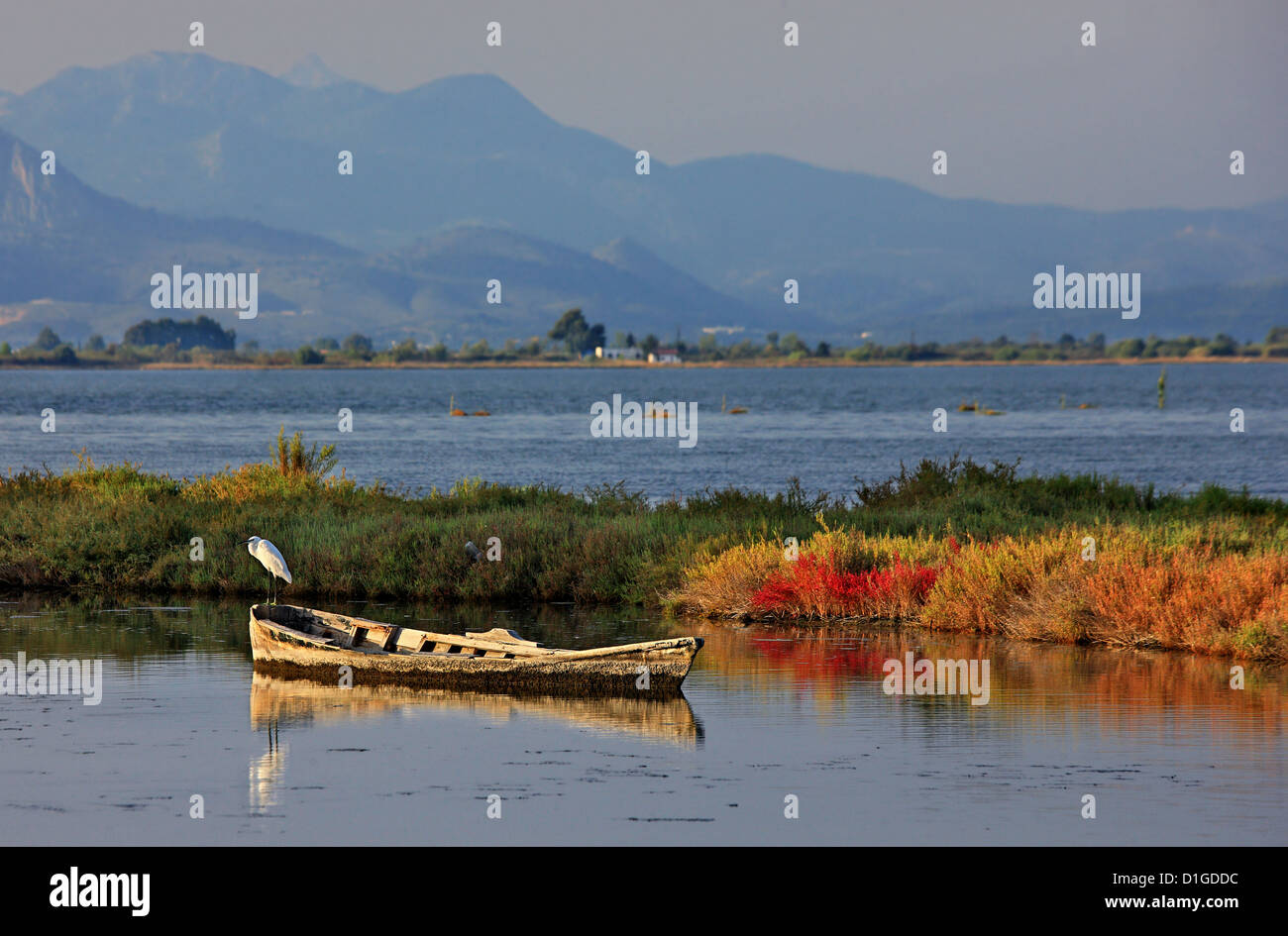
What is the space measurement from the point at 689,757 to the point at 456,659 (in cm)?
401

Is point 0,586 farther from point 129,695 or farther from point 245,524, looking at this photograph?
point 129,695

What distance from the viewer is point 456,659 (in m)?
18.5

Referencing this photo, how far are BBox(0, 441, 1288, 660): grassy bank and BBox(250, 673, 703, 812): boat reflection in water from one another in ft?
20.8

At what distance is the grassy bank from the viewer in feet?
70.1

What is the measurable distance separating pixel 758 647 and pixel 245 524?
11231 millimetres

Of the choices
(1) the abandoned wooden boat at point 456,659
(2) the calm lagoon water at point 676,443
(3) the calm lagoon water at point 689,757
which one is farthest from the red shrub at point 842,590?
(2) the calm lagoon water at point 676,443

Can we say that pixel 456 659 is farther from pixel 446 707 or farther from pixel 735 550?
pixel 735 550

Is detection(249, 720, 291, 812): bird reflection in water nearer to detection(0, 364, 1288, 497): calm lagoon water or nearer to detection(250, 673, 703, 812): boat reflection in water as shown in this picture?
detection(250, 673, 703, 812): boat reflection in water

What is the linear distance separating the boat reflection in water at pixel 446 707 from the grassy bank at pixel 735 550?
249 inches

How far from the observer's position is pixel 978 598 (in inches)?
883

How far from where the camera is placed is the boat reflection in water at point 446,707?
16.7 m

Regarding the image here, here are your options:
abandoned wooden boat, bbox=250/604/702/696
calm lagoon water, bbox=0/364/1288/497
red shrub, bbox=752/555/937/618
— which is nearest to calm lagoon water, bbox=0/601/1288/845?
abandoned wooden boat, bbox=250/604/702/696

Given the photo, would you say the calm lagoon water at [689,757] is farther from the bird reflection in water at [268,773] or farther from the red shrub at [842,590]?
→ the red shrub at [842,590]
